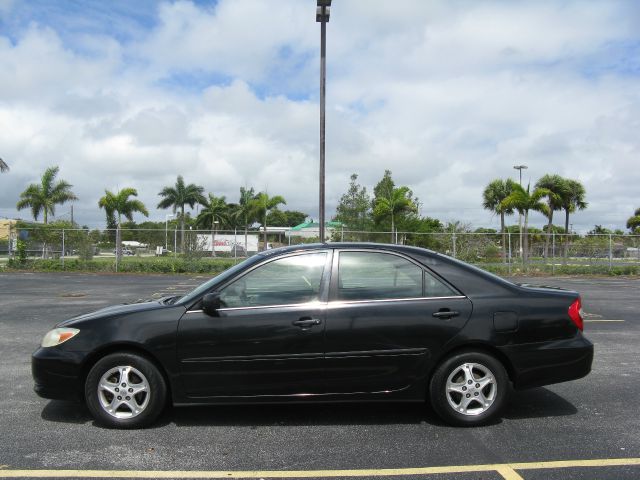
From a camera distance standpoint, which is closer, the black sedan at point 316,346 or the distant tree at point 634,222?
the black sedan at point 316,346

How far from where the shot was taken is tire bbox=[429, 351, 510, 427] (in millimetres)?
4641

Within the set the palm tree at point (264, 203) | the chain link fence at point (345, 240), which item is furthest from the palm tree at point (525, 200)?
the palm tree at point (264, 203)

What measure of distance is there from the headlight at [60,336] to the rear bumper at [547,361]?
3.56 meters

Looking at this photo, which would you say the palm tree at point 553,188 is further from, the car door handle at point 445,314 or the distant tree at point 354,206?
the car door handle at point 445,314

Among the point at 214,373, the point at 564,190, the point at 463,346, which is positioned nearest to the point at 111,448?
the point at 214,373

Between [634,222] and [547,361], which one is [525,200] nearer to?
[547,361]

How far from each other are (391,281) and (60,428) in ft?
9.84

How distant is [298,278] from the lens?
15.8ft

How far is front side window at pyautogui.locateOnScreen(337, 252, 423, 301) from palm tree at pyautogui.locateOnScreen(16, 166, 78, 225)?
44170mm

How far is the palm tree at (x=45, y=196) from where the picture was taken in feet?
143

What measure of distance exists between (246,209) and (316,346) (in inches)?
2147

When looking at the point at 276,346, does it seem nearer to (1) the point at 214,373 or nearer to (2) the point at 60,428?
(1) the point at 214,373

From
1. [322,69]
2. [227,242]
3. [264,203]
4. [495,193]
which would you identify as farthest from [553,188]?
[264,203]

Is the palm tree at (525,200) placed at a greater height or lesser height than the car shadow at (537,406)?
greater
